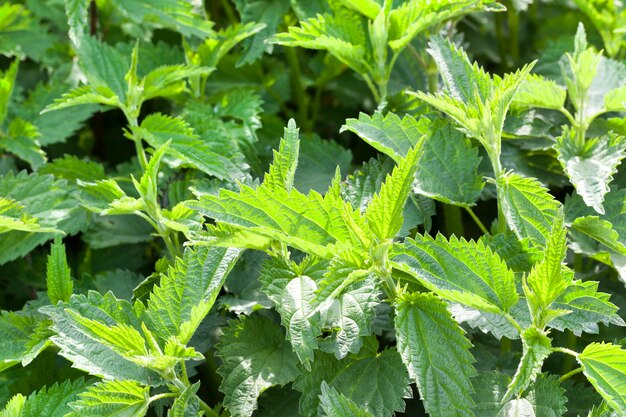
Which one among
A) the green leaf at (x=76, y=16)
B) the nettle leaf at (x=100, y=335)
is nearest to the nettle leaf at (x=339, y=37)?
the green leaf at (x=76, y=16)

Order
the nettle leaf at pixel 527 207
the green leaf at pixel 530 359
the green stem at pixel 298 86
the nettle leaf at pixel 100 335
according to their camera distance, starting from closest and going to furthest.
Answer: the green leaf at pixel 530 359
the nettle leaf at pixel 100 335
the nettle leaf at pixel 527 207
the green stem at pixel 298 86

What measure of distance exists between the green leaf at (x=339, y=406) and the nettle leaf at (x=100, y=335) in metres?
0.25

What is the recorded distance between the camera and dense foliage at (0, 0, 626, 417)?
109 cm

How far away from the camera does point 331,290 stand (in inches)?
40.7

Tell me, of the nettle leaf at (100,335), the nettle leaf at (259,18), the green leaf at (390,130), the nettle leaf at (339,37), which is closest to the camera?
the nettle leaf at (100,335)

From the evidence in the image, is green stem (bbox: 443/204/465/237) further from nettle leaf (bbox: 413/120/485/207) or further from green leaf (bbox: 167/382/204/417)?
green leaf (bbox: 167/382/204/417)

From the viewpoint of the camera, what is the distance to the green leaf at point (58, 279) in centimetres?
128

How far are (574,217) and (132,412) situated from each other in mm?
806

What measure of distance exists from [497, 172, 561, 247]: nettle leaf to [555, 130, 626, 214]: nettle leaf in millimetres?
68

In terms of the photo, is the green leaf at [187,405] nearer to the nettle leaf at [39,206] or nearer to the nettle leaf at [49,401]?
the nettle leaf at [49,401]

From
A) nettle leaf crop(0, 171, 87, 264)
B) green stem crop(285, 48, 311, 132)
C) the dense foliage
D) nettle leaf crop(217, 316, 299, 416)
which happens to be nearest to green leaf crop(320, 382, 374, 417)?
the dense foliage

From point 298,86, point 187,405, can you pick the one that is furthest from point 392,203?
point 298,86

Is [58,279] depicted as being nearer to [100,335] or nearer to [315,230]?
[100,335]

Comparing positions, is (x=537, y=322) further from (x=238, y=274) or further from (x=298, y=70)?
(x=298, y=70)
